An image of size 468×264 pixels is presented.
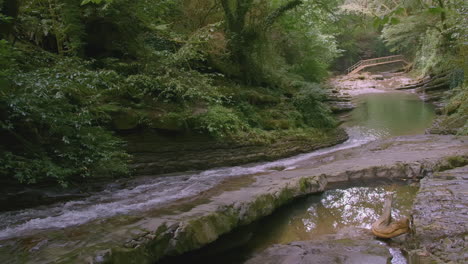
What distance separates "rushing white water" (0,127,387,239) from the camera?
3.46 meters

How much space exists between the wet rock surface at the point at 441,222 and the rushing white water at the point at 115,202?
2.96 meters

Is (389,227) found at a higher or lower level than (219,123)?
lower

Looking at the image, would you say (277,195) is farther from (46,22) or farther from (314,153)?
(46,22)

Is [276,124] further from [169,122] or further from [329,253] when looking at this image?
[329,253]

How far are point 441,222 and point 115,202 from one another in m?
3.95

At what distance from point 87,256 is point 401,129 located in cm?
1264

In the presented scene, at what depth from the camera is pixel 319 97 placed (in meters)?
11.9

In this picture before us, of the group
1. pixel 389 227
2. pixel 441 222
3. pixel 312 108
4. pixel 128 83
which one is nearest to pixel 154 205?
pixel 389 227

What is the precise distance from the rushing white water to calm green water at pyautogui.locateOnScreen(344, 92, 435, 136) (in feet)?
27.5

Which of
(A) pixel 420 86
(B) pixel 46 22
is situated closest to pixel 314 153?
(B) pixel 46 22

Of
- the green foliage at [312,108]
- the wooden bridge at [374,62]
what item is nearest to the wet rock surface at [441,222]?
the green foliage at [312,108]

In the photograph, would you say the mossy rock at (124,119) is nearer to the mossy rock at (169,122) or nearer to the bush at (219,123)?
the mossy rock at (169,122)

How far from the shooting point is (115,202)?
4.31 m

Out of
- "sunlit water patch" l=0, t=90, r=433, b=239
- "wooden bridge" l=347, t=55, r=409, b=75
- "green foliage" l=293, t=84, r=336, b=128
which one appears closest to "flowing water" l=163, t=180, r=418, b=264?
"sunlit water patch" l=0, t=90, r=433, b=239
